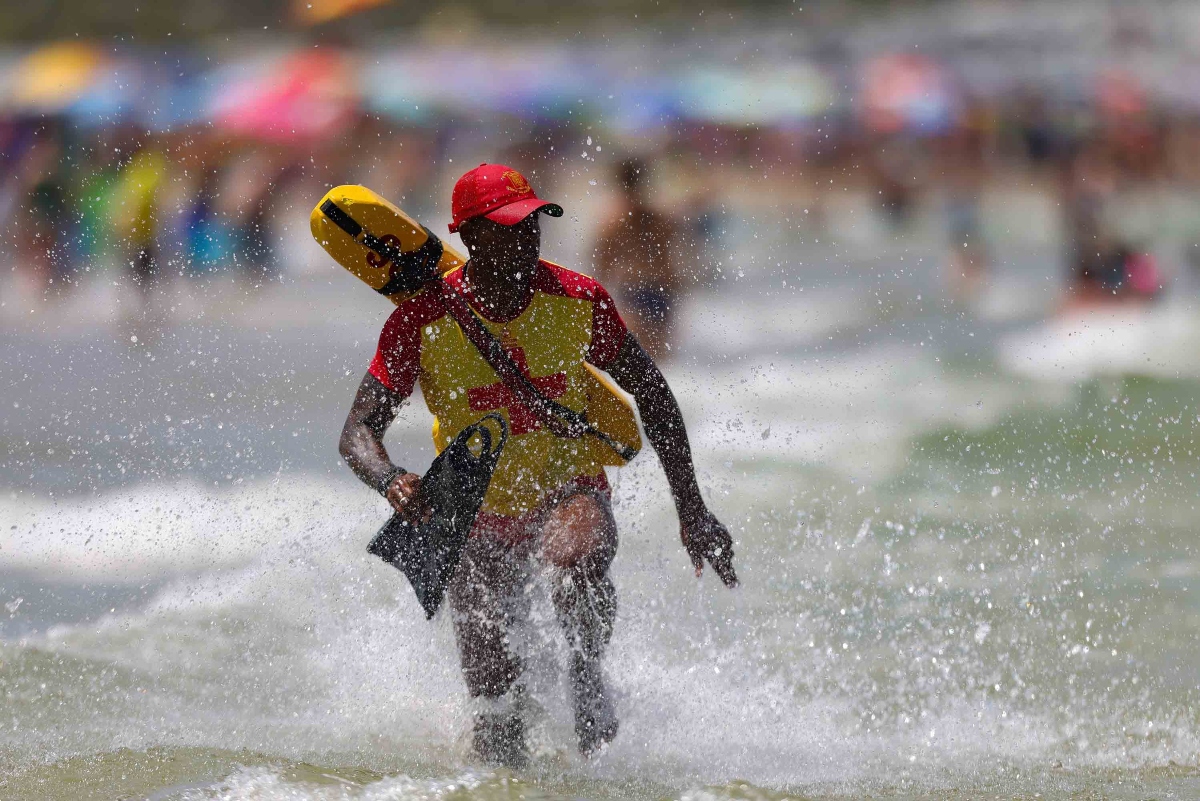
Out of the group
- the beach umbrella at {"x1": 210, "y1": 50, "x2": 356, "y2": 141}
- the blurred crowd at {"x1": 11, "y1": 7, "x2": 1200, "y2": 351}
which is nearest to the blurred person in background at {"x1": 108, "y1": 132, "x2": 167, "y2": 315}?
the blurred crowd at {"x1": 11, "y1": 7, "x2": 1200, "y2": 351}

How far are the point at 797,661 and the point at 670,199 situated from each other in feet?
35.9

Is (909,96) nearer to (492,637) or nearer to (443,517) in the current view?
(492,637)

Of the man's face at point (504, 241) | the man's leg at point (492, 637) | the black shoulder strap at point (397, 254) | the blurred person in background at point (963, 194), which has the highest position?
the blurred person in background at point (963, 194)

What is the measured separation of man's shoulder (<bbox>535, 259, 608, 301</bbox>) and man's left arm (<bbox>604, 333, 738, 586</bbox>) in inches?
8.3

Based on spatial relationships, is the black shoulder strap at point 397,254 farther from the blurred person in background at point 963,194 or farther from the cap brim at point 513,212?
the blurred person in background at point 963,194

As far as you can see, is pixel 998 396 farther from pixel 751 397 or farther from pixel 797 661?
pixel 797 661

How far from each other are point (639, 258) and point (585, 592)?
5.93 m

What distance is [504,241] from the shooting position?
4070 mm

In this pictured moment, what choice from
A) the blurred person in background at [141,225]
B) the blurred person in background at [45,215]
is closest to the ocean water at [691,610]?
the blurred person in background at [141,225]

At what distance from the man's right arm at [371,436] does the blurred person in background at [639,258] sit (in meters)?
5.72

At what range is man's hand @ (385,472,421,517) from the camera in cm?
399

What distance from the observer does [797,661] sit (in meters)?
5.70

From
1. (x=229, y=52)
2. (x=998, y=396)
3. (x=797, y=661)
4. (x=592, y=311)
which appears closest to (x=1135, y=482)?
(x=998, y=396)

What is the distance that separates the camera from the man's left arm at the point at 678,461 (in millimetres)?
4402
